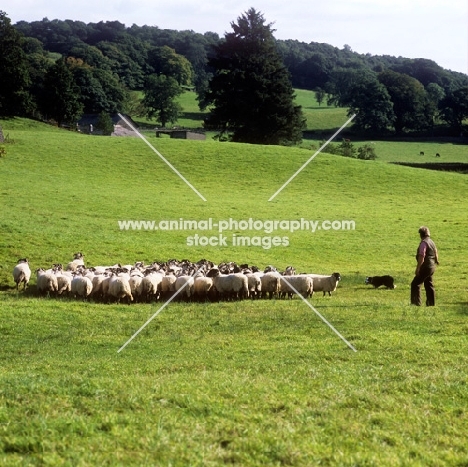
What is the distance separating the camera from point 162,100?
11494cm

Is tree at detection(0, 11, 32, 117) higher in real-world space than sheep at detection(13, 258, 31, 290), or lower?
higher

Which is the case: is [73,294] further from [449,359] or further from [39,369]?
[449,359]

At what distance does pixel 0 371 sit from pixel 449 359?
719 centimetres

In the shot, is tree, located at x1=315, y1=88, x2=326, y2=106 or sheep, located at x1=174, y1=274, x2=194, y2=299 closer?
sheep, located at x1=174, y1=274, x2=194, y2=299

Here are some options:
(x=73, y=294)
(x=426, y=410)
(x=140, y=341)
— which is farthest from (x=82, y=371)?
Answer: (x=73, y=294)

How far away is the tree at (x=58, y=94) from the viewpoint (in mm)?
93375

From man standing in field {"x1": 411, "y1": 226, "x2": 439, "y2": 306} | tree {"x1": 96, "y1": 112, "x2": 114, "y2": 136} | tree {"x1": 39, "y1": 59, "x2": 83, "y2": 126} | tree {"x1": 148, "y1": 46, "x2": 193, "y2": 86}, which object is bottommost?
man standing in field {"x1": 411, "y1": 226, "x2": 439, "y2": 306}

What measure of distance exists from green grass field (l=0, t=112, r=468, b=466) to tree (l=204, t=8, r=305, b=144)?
41471 mm

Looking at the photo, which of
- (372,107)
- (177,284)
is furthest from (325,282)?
(372,107)

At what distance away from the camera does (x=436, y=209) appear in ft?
148

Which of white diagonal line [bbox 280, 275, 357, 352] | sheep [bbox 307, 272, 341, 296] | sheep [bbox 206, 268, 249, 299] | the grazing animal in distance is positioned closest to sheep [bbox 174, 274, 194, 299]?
sheep [bbox 206, 268, 249, 299]

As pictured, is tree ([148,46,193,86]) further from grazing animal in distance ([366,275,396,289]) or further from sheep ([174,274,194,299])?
sheep ([174,274,194,299])

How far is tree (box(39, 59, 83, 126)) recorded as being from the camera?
93375 mm

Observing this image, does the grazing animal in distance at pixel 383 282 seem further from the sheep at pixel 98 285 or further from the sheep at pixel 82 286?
the sheep at pixel 82 286
